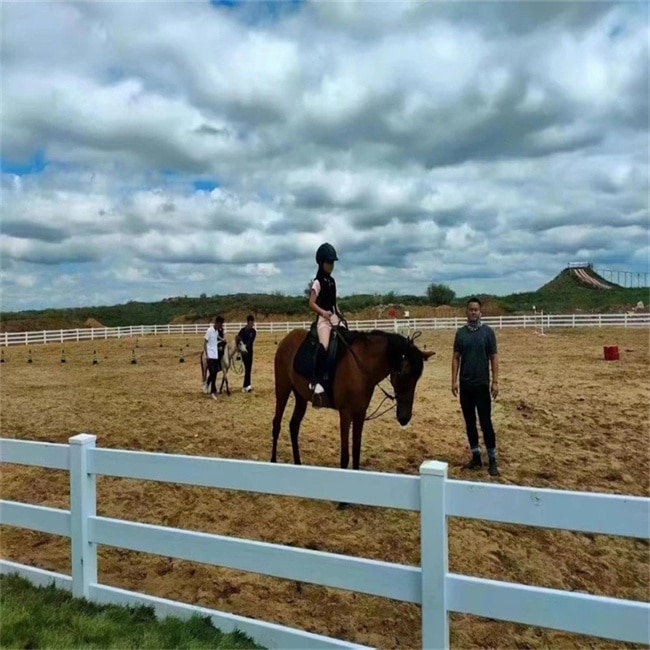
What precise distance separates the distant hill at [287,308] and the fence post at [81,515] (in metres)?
47.0

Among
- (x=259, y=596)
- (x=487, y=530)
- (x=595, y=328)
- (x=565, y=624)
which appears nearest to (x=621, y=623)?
(x=565, y=624)

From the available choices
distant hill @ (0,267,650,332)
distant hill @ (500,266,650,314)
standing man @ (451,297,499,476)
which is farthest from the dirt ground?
distant hill @ (500,266,650,314)

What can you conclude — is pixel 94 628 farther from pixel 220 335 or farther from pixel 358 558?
pixel 220 335

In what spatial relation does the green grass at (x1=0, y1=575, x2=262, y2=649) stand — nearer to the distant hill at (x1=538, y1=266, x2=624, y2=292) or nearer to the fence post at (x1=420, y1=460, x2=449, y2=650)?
the fence post at (x1=420, y1=460, x2=449, y2=650)

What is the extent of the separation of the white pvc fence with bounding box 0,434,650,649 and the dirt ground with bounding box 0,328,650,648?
1.13 m

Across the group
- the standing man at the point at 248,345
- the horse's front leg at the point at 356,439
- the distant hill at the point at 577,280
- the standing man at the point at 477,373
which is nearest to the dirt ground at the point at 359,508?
the standing man at the point at 248,345

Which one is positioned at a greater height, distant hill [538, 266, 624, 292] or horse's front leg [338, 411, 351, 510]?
distant hill [538, 266, 624, 292]

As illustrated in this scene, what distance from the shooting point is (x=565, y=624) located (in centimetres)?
247

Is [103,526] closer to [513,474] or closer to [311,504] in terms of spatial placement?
[311,504]

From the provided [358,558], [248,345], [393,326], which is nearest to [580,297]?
[393,326]

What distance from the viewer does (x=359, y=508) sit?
6121 millimetres

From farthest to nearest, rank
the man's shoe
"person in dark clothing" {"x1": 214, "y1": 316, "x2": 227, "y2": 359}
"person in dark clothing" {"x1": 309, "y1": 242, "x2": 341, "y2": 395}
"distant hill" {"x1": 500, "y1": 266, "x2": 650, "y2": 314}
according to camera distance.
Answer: "distant hill" {"x1": 500, "y1": 266, "x2": 650, "y2": 314}, "person in dark clothing" {"x1": 214, "y1": 316, "x2": 227, "y2": 359}, the man's shoe, "person in dark clothing" {"x1": 309, "y1": 242, "x2": 341, "y2": 395}

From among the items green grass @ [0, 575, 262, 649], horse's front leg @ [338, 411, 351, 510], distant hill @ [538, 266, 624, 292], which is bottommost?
green grass @ [0, 575, 262, 649]

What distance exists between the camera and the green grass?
3068 millimetres
